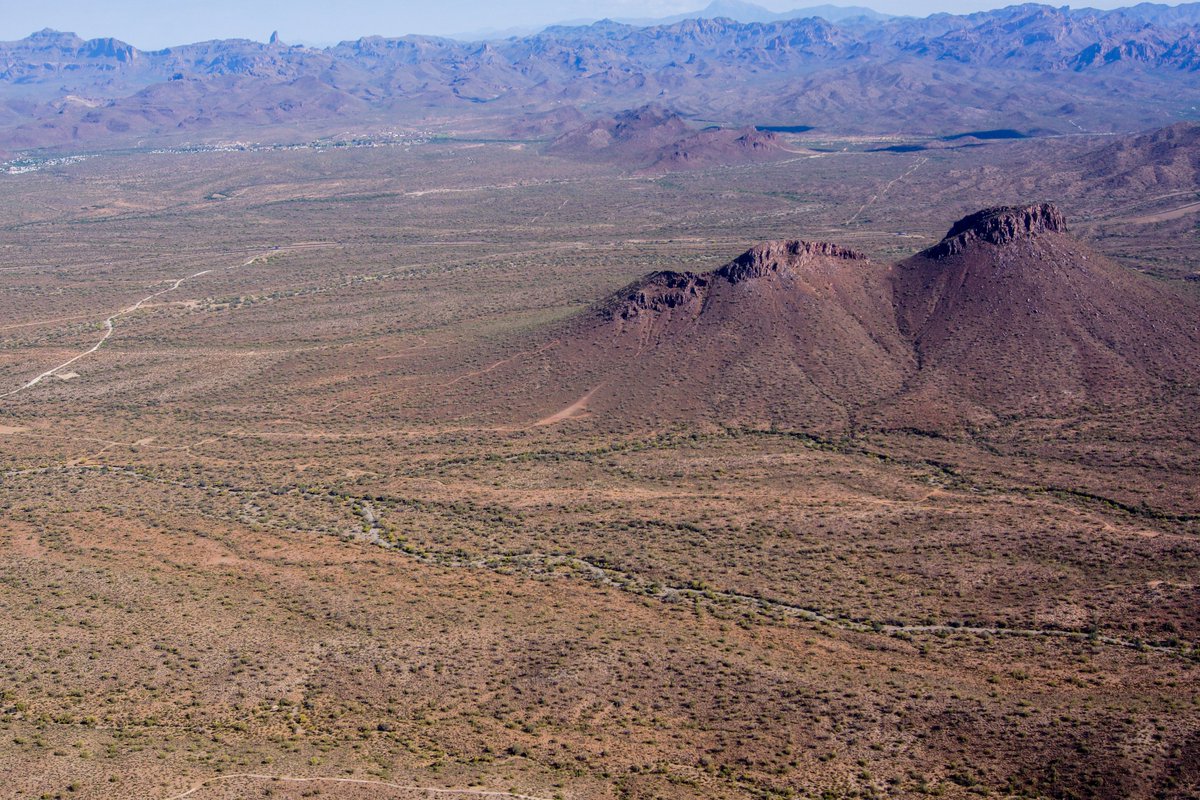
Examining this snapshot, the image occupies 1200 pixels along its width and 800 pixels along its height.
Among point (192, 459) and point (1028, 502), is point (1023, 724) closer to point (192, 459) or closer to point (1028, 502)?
point (1028, 502)

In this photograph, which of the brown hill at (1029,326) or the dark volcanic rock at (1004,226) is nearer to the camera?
the brown hill at (1029,326)

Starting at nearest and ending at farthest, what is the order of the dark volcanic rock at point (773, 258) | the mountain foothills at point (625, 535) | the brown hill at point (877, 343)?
the mountain foothills at point (625, 535) < the brown hill at point (877, 343) < the dark volcanic rock at point (773, 258)

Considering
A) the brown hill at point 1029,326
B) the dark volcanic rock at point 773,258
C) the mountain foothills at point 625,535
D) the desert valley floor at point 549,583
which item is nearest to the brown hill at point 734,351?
the dark volcanic rock at point 773,258

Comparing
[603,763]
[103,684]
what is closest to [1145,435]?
[603,763]

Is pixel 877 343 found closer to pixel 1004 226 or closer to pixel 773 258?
pixel 773 258

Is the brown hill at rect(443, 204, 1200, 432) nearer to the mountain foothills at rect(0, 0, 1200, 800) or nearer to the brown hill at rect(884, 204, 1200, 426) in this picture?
the brown hill at rect(884, 204, 1200, 426)

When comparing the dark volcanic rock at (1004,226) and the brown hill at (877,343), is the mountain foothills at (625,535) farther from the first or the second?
the dark volcanic rock at (1004,226)

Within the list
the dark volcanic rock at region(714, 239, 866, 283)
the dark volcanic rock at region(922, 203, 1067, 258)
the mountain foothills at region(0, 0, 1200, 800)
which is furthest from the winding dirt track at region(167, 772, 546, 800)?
the dark volcanic rock at region(922, 203, 1067, 258)

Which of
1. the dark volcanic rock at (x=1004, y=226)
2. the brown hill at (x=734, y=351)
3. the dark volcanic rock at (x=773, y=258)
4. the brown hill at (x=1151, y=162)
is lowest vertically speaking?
the brown hill at (x=734, y=351)
